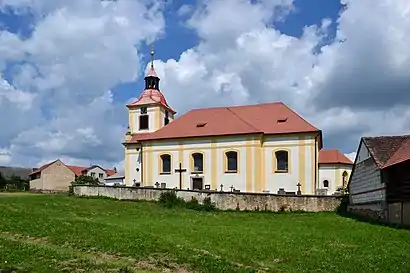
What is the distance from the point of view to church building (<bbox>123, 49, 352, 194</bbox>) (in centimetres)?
5219

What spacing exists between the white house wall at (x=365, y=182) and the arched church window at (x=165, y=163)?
2273 centimetres

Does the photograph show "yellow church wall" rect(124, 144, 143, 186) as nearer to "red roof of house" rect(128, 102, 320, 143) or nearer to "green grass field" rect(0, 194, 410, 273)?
"red roof of house" rect(128, 102, 320, 143)

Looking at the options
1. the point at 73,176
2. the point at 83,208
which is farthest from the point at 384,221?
the point at 73,176

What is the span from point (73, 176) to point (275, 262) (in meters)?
84.5

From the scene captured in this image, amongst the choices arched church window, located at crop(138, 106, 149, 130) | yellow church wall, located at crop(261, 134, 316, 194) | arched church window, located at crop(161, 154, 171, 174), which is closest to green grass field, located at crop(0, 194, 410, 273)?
yellow church wall, located at crop(261, 134, 316, 194)

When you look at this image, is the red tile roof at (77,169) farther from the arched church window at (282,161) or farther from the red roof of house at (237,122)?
the arched church window at (282,161)

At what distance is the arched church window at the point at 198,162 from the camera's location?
180 ft

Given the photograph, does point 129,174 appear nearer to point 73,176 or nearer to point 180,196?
point 180,196

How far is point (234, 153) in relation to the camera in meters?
53.7

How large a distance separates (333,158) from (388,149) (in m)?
35.3

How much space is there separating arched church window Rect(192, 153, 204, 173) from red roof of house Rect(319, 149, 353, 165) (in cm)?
1978

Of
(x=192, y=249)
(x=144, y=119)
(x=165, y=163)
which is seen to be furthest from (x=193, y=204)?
(x=144, y=119)

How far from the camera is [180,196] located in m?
40.0

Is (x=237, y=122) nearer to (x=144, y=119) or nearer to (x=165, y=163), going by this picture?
(x=165, y=163)
